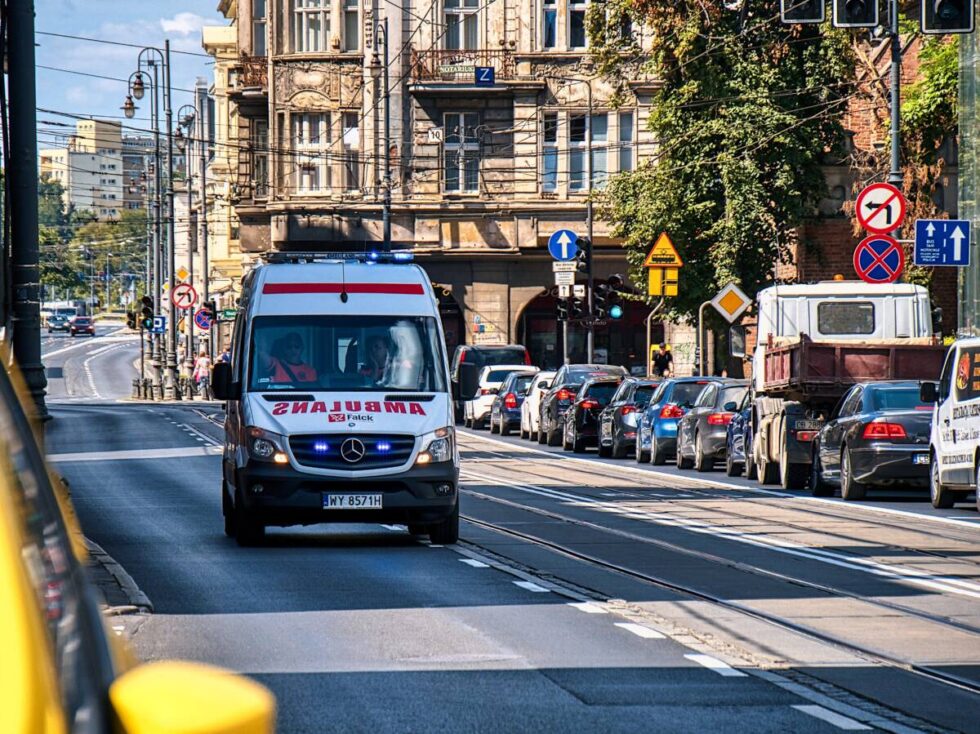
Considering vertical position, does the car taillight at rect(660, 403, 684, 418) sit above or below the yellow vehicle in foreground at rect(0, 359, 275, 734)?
below

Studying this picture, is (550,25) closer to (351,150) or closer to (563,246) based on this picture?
(351,150)

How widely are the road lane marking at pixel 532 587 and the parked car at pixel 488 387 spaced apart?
37.2 metres

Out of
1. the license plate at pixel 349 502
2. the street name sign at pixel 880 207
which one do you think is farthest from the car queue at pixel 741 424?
the license plate at pixel 349 502

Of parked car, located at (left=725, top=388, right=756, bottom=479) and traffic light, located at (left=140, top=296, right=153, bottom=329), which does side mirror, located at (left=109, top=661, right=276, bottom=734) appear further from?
traffic light, located at (left=140, top=296, right=153, bottom=329)

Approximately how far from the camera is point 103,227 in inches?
7534

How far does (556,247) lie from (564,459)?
455 inches

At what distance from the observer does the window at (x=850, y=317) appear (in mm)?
29312

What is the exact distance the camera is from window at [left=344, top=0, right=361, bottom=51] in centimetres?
6378

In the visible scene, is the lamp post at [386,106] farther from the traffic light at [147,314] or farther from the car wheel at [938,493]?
the car wheel at [938,493]

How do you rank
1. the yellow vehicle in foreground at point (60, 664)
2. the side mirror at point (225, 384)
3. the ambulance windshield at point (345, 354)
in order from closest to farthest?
1. the yellow vehicle in foreground at point (60, 664)
2. the side mirror at point (225, 384)
3. the ambulance windshield at point (345, 354)

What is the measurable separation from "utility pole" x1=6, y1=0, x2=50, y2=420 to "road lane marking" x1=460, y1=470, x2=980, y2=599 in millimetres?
6231

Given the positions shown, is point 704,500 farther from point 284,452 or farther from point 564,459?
point 564,459

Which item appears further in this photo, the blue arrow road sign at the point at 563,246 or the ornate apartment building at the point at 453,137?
the ornate apartment building at the point at 453,137

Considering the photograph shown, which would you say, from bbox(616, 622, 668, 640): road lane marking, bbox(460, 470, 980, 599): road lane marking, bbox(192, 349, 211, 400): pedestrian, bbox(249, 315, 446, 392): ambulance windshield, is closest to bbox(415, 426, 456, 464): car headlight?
bbox(249, 315, 446, 392): ambulance windshield
